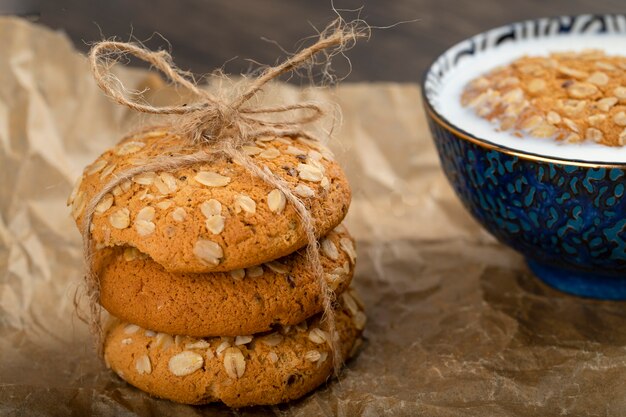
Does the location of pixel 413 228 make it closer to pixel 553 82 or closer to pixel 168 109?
pixel 553 82

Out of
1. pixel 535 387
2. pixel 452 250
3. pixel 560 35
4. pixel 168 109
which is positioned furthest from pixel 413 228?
pixel 168 109

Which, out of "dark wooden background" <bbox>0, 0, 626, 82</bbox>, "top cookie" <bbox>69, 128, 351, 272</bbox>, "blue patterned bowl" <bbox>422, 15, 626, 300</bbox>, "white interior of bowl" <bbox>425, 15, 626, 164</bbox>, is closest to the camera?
"top cookie" <bbox>69, 128, 351, 272</bbox>

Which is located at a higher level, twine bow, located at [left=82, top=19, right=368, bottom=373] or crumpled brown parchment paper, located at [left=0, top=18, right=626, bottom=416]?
twine bow, located at [left=82, top=19, right=368, bottom=373]

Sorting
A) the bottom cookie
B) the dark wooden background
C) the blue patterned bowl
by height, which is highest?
the blue patterned bowl

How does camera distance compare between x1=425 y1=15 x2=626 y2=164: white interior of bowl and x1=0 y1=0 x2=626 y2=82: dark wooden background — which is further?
x1=0 y1=0 x2=626 y2=82: dark wooden background

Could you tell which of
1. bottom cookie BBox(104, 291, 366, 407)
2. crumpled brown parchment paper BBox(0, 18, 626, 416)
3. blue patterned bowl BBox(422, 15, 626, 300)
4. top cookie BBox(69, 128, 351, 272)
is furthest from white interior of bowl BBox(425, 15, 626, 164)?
bottom cookie BBox(104, 291, 366, 407)

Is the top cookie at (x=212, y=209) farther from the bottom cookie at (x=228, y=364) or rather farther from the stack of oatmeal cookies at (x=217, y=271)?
the bottom cookie at (x=228, y=364)

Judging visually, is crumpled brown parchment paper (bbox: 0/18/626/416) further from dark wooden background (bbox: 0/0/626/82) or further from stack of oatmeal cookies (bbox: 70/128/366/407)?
dark wooden background (bbox: 0/0/626/82)

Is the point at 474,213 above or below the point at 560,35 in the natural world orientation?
below
